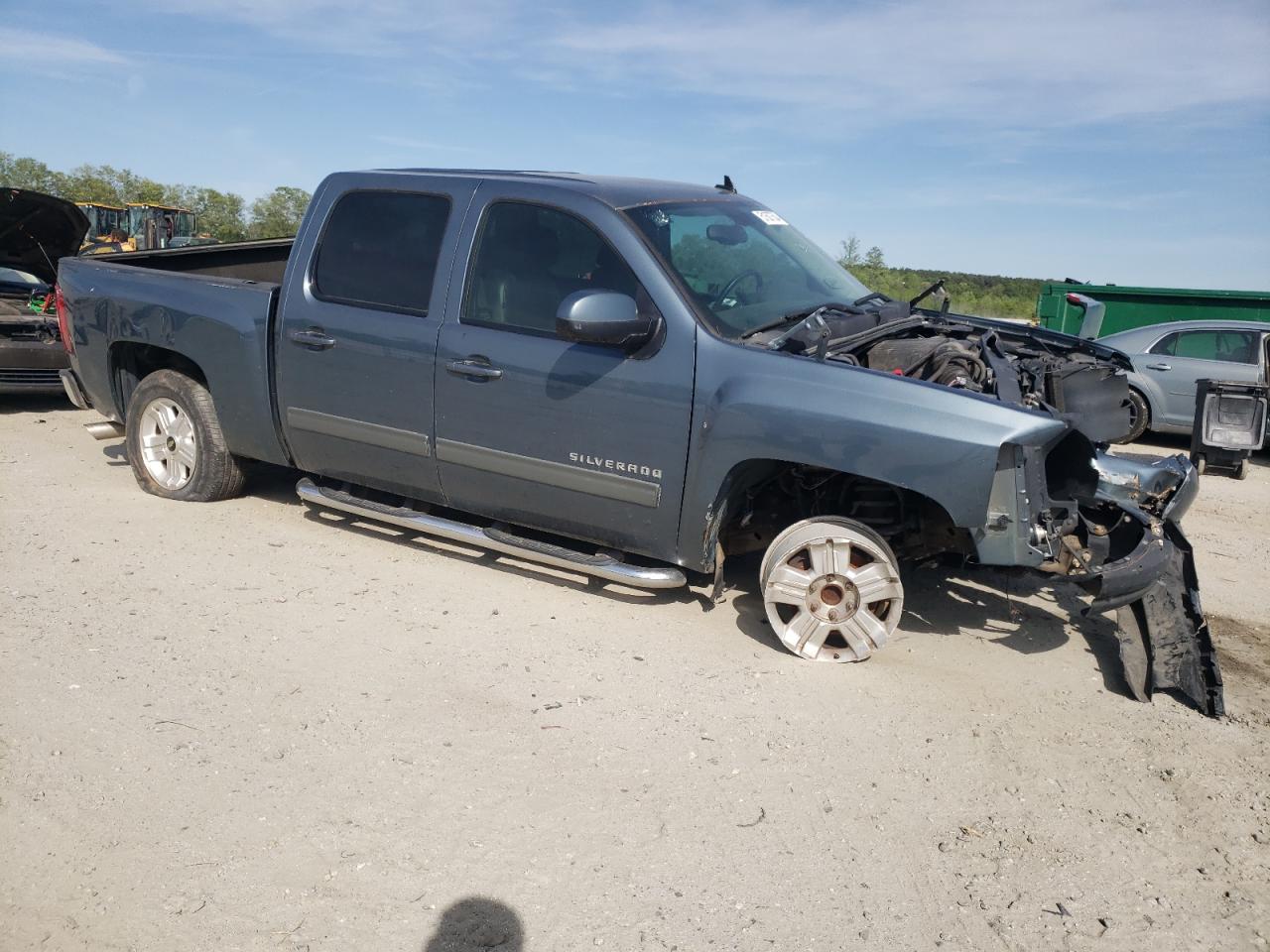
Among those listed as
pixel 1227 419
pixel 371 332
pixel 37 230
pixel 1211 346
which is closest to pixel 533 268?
pixel 371 332

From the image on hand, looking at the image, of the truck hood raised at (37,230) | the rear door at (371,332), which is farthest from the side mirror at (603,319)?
the truck hood raised at (37,230)

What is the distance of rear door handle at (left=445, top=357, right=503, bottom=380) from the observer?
472 cm

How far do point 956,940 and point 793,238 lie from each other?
149 inches

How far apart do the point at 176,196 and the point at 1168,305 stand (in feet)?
137

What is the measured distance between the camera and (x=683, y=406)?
4336 mm

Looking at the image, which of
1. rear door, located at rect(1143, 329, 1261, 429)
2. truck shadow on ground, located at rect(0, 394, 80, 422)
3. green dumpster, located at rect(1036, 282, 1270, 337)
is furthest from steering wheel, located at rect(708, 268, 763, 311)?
green dumpster, located at rect(1036, 282, 1270, 337)

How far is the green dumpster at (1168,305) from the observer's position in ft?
45.6

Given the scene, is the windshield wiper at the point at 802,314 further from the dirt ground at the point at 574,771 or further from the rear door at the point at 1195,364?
the rear door at the point at 1195,364

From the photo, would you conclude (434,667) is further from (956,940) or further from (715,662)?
(956,940)

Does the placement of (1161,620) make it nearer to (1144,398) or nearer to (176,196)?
(1144,398)

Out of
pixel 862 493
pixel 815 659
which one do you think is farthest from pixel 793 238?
pixel 815 659

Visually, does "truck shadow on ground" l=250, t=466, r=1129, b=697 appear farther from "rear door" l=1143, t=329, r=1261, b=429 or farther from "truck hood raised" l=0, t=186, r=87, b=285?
"rear door" l=1143, t=329, r=1261, b=429

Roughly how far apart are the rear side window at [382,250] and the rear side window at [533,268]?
0.29 m

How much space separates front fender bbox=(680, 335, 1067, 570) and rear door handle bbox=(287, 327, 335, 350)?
6.73 feet
